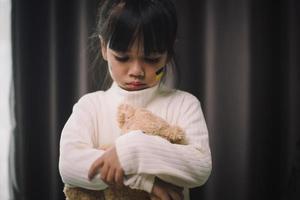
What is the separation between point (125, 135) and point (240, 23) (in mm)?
433

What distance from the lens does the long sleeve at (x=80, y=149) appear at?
898mm

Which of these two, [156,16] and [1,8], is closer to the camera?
[156,16]

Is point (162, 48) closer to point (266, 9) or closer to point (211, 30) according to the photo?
point (211, 30)

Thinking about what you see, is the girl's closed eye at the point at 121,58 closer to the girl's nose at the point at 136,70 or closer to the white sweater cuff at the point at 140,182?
the girl's nose at the point at 136,70

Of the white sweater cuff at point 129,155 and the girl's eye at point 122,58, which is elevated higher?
the girl's eye at point 122,58

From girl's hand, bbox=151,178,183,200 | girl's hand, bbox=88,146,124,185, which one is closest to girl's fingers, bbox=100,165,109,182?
girl's hand, bbox=88,146,124,185

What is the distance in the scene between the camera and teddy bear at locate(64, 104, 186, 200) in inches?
35.4

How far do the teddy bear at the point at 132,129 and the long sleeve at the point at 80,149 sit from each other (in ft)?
0.08

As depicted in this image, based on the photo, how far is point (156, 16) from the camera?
0.94m

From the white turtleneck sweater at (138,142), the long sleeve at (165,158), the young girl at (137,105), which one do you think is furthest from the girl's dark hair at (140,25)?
the long sleeve at (165,158)

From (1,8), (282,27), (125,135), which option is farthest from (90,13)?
(282,27)

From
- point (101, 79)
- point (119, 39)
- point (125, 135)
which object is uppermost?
point (119, 39)

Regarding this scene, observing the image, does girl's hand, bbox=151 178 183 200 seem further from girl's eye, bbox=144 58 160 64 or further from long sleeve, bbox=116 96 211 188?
girl's eye, bbox=144 58 160 64

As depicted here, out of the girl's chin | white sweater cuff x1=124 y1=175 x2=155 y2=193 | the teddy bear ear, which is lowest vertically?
white sweater cuff x1=124 y1=175 x2=155 y2=193
